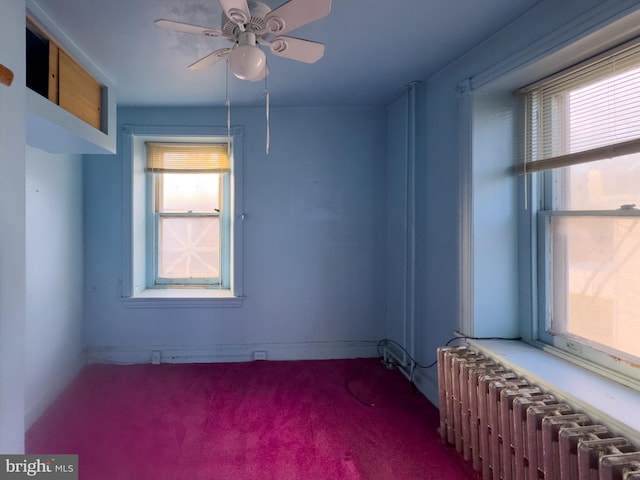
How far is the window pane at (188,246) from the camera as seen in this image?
322 centimetres

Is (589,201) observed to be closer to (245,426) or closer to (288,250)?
(288,250)

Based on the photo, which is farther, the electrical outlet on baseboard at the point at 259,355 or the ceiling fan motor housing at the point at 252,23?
the electrical outlet on baseboard at the point at 259,355

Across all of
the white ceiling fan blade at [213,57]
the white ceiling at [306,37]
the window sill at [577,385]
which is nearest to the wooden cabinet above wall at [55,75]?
the white ceiling at [306,37]

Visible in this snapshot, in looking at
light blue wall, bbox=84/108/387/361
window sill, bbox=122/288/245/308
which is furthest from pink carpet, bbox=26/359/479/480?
window sill, bbox=122/288/245/308

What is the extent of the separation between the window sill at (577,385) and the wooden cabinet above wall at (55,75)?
8.95 feet

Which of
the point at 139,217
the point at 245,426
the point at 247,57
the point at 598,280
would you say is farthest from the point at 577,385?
the point at 139,217

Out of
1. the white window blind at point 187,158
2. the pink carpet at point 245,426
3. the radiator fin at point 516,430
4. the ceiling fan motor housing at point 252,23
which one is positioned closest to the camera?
the radiator fin at point 516,430

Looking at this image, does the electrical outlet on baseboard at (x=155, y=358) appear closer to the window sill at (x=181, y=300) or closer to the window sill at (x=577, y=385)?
the window sill at (x=181, y=300)

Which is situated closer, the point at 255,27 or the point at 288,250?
the point at 255,27

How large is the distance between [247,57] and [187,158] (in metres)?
2.17

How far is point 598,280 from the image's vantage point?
1.54 metres

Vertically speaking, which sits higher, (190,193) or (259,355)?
(190,193)

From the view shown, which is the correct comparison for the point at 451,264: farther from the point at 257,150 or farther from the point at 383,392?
the point at 257,150

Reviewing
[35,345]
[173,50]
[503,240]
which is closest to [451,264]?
[503,240]
